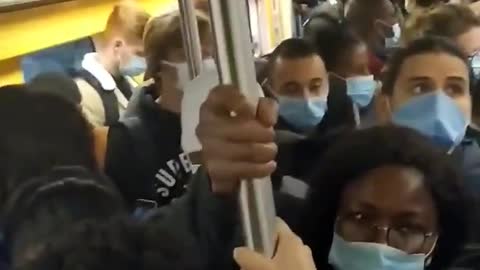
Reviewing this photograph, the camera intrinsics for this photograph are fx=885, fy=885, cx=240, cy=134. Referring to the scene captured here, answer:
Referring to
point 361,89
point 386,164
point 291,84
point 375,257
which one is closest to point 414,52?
point 291,84

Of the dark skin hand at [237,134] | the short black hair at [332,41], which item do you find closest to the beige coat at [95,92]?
the short black hair at [332,41]

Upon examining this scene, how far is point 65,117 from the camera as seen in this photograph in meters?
1.22

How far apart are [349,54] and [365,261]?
38.8 inches

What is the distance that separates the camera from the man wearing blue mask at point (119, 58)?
78.5 inches

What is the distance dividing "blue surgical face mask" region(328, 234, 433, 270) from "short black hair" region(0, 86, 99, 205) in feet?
1.17

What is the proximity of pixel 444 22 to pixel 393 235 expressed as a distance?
1.11 metres

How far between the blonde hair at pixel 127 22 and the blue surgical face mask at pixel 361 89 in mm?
497

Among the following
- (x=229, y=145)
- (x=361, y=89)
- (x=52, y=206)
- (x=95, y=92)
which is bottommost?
(x=361, y=89)

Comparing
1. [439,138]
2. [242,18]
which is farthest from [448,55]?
[242,18]

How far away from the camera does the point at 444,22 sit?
83.1 inches

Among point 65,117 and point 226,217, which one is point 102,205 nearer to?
point 226,217

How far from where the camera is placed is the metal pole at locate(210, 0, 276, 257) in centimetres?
56

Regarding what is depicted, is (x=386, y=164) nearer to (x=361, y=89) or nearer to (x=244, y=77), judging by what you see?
(x=244, y=77)

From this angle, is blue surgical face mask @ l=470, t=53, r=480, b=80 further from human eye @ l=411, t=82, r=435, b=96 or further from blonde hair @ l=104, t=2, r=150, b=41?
blonde hair @ l=104, t=2, r=150, b=41
